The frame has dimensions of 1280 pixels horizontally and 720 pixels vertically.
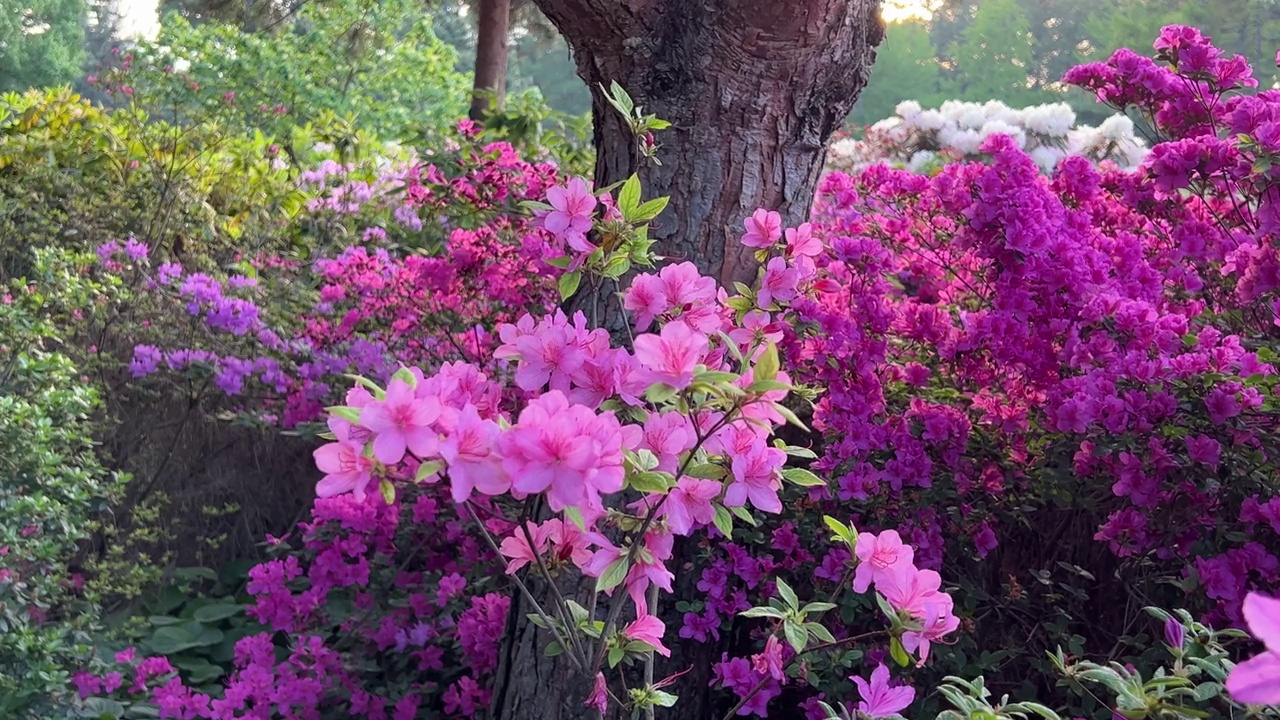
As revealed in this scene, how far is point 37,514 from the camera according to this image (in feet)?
7.14

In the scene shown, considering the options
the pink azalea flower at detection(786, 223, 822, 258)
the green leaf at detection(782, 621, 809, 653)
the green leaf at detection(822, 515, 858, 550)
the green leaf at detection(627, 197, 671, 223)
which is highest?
the green leaf at detection(627, 197, 671, 223)

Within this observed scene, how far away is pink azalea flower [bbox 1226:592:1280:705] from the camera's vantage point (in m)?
0.46

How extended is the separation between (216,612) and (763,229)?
2.35m

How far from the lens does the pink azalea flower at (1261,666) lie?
464 millimetres

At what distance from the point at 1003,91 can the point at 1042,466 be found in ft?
85.7

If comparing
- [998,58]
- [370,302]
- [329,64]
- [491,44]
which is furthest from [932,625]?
[998,58]

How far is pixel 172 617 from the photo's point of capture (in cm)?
315

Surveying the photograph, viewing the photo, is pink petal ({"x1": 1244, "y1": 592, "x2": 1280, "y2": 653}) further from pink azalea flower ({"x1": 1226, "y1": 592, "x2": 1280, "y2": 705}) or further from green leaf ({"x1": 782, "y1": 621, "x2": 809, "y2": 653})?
green leaf ({"x1": 782, "y1": 621, "x2": 809, "y2": 653})

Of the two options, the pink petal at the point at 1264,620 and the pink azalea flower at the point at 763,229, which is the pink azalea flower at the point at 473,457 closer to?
the pink petal at the point at 1264,620

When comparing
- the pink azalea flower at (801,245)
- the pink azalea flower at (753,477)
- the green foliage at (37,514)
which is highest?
the pink azalea flower at (801,245)

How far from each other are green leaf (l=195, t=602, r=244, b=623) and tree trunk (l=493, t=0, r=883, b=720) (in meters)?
1.44

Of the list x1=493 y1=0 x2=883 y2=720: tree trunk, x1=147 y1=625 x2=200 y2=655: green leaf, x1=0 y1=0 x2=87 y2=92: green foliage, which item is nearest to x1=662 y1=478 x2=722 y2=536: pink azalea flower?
x1=493 y1=0 x2=883 y2=720: tree trunk

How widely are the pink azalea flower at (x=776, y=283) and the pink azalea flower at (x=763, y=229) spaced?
90mm

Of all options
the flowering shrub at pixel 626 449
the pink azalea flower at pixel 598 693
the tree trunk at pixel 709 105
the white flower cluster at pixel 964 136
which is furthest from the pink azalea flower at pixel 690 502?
the white flower cluster at pixel 964 136
